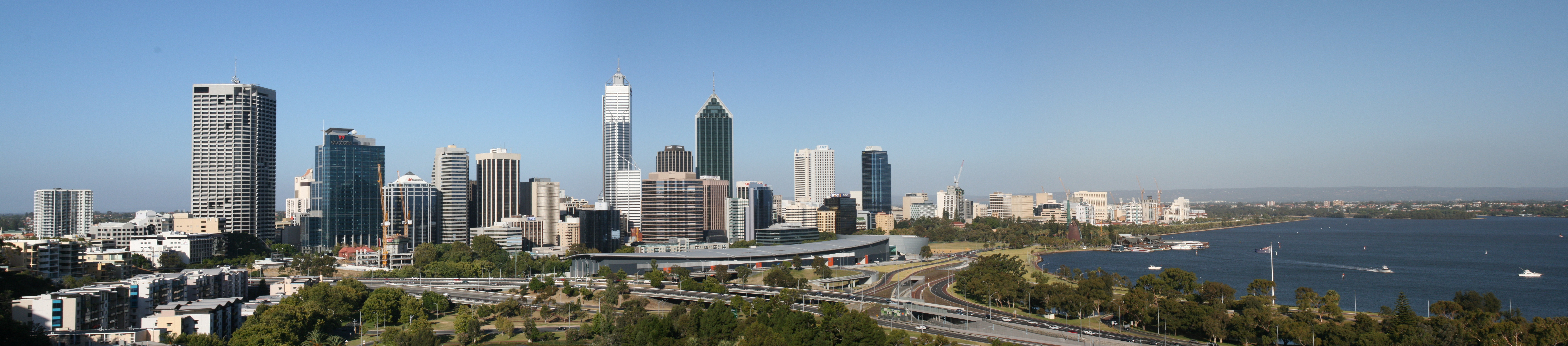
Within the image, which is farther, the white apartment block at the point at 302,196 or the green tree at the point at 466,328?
the white apartment block at the point at 302,196

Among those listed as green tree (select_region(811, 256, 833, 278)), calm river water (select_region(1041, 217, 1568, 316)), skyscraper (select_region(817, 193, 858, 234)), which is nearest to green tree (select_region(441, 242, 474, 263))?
green tree (select_region(811, 256, 833, 278))

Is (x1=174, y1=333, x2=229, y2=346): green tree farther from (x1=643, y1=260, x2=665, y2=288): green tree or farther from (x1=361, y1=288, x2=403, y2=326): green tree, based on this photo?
(x1=643, y1=260, x2=665, y2=288): green tree

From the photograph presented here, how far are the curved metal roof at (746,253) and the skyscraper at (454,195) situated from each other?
1133 cm

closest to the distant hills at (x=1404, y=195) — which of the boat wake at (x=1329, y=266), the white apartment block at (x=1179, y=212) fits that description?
the white apartment block at (x=1179, y=212)

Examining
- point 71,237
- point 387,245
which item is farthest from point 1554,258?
point 71,237

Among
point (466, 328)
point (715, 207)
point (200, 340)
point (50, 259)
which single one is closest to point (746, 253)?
point (715, 207)

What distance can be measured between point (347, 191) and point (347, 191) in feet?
0.11

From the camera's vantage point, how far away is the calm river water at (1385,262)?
26.8 meters

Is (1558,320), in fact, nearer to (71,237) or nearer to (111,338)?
(111,338)

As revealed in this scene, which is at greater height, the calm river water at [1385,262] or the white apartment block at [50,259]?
the white apartment block at [50,259]

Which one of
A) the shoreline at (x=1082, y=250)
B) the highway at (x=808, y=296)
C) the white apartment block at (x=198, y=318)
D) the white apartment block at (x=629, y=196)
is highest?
the white apartment block at (x=629, y=196)

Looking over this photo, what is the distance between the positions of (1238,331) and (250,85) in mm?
43457

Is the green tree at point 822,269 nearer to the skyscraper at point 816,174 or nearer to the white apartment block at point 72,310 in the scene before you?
the white apartment block at point 72,310

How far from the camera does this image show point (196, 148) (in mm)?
44656
